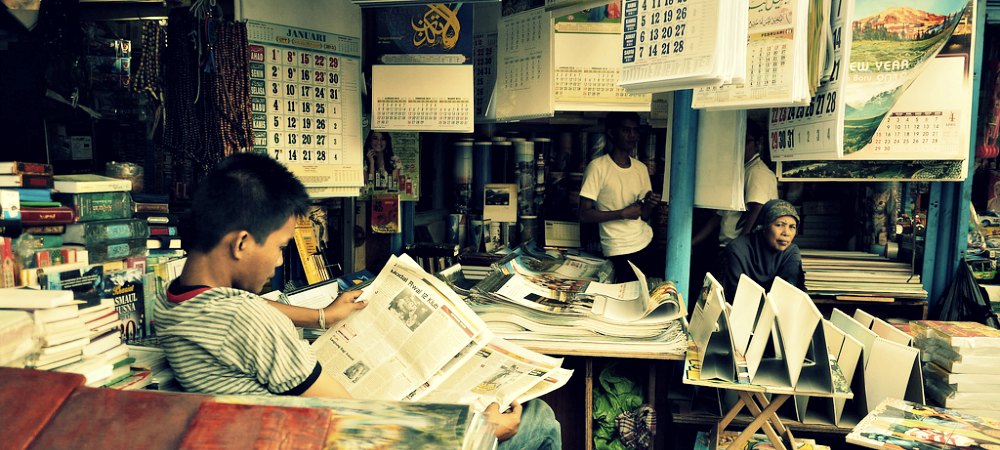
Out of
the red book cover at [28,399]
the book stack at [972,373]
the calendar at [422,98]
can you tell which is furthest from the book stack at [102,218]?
the book stack at [972,373]

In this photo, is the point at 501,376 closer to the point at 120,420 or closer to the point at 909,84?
the point at 120,420

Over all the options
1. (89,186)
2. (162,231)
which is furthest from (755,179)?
(89,186)

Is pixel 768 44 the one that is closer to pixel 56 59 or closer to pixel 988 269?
pixel 988 269

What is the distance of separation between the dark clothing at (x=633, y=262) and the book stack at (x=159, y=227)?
8.48ft

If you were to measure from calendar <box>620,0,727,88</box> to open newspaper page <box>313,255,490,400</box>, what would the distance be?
930 millimetres

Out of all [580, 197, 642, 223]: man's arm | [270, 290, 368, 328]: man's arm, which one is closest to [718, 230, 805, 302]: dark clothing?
[580, 197, 642, 223]: man's arm

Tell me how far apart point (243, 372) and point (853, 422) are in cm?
223

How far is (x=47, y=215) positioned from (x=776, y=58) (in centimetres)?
245

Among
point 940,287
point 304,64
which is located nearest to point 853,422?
point 940,287

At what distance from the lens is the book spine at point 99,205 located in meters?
2.31

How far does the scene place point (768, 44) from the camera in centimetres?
272

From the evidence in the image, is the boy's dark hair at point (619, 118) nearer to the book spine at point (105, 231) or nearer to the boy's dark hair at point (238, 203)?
the book spine at point (105, 231)

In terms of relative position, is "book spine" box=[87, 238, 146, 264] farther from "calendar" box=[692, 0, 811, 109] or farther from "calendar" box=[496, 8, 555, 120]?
"calendar" box=[692, 0, 811, 109]

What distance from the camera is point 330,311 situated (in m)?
2.31
